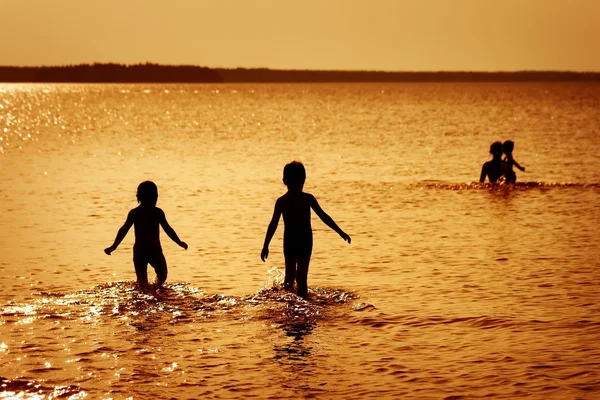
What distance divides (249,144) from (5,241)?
121 ft

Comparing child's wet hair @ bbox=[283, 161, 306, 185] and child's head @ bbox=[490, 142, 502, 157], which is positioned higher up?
child's wet hair @ bbox=[283, 161, 306, 185]

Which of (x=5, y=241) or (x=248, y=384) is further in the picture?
(x=5, y=241)

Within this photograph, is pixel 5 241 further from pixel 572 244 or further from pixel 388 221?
pixel 572 244

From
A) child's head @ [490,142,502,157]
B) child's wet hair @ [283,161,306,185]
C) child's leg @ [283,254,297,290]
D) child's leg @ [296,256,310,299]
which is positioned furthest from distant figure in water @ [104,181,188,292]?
child's head @ [490,142,502,157]

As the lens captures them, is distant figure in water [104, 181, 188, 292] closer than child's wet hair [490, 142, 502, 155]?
Yes

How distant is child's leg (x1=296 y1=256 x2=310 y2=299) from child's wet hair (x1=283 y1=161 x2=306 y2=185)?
927 millimetres

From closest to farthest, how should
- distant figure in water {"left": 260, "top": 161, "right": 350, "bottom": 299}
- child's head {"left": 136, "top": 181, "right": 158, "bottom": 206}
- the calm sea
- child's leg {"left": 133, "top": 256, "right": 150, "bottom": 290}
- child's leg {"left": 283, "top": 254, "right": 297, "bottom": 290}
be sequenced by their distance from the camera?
the calm sea < distant figure in water {"left": 260, "top": 161, "right": 350, "bottom": 299} < child's leg {"left": 283, "top": 254, "right": 297, "bottom": 290} < child's head {"left": 136, "top": 181, "right": 158, "bottom": 206} < child's leg {"left": 133, "top": 256, "right": 150, "bottom": 290}

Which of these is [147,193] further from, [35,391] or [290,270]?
[35,391]

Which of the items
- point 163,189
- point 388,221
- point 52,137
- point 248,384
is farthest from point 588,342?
point 52,137

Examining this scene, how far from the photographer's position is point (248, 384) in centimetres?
899

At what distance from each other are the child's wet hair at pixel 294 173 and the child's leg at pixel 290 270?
36.7 inches

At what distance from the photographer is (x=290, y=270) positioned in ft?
39.9

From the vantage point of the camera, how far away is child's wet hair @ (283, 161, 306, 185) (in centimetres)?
1147

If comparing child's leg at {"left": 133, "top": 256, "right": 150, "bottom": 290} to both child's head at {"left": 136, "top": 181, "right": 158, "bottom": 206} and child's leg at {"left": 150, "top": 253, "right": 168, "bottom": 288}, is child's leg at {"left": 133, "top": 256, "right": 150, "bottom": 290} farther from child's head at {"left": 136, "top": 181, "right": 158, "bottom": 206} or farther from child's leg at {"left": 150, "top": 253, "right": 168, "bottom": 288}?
child's head at {"left": 136, "top": 181, "right": 158, "bottom": 206}
